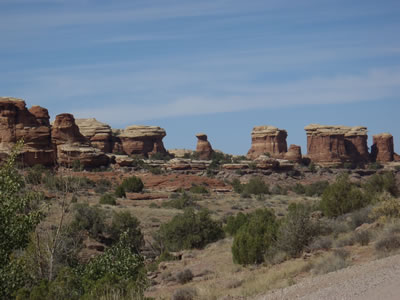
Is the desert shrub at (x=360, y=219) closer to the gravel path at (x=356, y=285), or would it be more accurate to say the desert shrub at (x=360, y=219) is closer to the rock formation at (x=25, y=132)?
the gravel path at (x=356, y=285)

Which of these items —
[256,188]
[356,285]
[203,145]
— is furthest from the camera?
[203,145]

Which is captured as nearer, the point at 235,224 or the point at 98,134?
the point at 235,224

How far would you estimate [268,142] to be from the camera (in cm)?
9731

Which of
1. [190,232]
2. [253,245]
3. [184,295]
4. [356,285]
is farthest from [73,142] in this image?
[356,285]

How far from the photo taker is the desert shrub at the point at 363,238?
15.5 meters

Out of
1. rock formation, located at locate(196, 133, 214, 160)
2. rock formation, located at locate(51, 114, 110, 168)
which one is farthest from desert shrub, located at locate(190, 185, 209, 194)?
rock formation, located at locate(196, 133, 214, 160)

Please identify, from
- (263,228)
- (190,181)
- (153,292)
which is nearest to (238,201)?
(190,181)

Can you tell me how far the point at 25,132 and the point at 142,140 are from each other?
98.9 ft

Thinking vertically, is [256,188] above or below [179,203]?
above

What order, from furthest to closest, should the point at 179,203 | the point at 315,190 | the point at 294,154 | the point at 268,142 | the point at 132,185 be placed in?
the point at 268,142 → the point at 294,154 → the point at 315,190 → the point at 132,185 → the point at 179,203

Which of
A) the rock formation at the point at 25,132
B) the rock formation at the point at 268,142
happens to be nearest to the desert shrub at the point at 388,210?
the rock formation at the point at 25,132

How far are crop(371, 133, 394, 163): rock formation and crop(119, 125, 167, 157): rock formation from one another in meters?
37.7

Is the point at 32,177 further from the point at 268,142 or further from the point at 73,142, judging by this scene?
the point at 268,142

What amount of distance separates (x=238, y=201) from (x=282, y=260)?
32.9 metres
